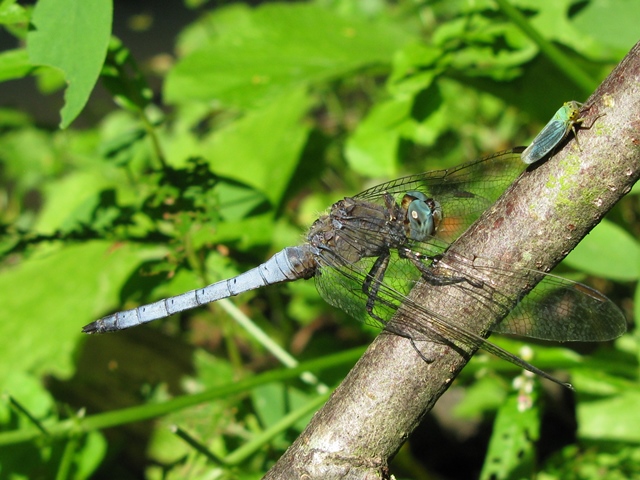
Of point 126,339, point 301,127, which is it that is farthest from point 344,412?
point 126,339

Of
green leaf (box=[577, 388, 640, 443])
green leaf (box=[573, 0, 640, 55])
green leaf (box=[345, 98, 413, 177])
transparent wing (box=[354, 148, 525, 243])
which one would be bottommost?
green leaf (box=[577, 388, 640, 443])

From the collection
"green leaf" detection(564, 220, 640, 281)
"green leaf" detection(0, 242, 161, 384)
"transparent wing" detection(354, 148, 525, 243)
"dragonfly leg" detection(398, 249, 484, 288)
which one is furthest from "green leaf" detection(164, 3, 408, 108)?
"dragonfly leg" detection(398, 249, 484, 288)

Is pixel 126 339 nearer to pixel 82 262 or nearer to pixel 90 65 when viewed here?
pixel 82 262

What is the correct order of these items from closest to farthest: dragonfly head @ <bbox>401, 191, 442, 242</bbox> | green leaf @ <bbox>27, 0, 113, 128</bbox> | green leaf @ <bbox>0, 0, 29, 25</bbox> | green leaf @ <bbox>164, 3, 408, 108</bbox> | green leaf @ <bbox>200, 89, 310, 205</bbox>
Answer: green leaf @ <bbox>27, 0, 113, 128</bbox> → green leaf @ <bbox>0, 0, 29, 25</bbox> → dragonfly head @ <bbox>401, 191, 442, 242</bbox> → green leaf @ <bbox>164, 3, 408, 108</bbox> → green leaf @ <bbox>200, 89, 310, 205</bbox>

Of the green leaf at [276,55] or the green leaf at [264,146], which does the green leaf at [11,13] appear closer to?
the green leaf at [276,55]

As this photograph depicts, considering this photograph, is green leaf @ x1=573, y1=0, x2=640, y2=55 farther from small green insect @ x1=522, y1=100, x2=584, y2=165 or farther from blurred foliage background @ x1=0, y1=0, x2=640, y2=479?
small green insect @ x1=522, y1=100, x2=584, y2=165

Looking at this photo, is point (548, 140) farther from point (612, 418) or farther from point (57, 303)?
point (57, 303)

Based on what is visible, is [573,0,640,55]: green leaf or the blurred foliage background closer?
the blurred foliage background

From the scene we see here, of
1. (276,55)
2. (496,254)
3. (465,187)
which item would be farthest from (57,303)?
(496,254)
